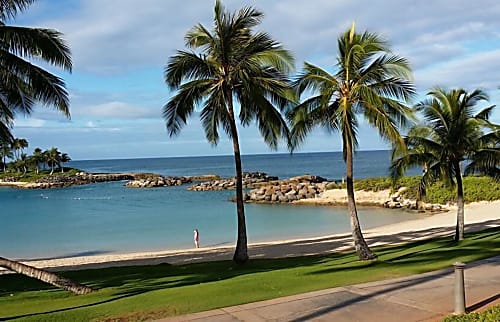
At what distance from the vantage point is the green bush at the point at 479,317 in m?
6.39

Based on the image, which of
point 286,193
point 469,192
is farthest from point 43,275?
point 286,193

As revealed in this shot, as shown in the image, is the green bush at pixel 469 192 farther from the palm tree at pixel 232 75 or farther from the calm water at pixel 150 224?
the palm tree at pixel 232 75

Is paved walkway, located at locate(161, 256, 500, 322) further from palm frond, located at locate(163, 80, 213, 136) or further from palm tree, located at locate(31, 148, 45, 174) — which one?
palm tree, located at locate(31, 148, 45, 174)

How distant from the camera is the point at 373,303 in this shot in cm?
767

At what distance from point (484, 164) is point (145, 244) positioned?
19.0m

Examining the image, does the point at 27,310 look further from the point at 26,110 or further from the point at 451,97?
the point at 451,97

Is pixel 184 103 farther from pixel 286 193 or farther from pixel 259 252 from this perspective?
pixel 286 193

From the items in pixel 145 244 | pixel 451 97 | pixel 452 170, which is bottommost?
pixel 145 244

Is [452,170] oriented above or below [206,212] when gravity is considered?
above

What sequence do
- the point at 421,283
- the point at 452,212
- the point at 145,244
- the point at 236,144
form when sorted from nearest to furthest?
the point at 421,283
the point at 236,144
the point at 145,244
the point at 452,212

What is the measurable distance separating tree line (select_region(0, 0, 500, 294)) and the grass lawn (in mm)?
2822

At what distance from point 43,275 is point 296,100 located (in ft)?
28.0

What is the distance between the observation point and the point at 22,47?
10891mm

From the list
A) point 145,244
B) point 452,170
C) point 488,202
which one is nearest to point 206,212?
point 145,244
